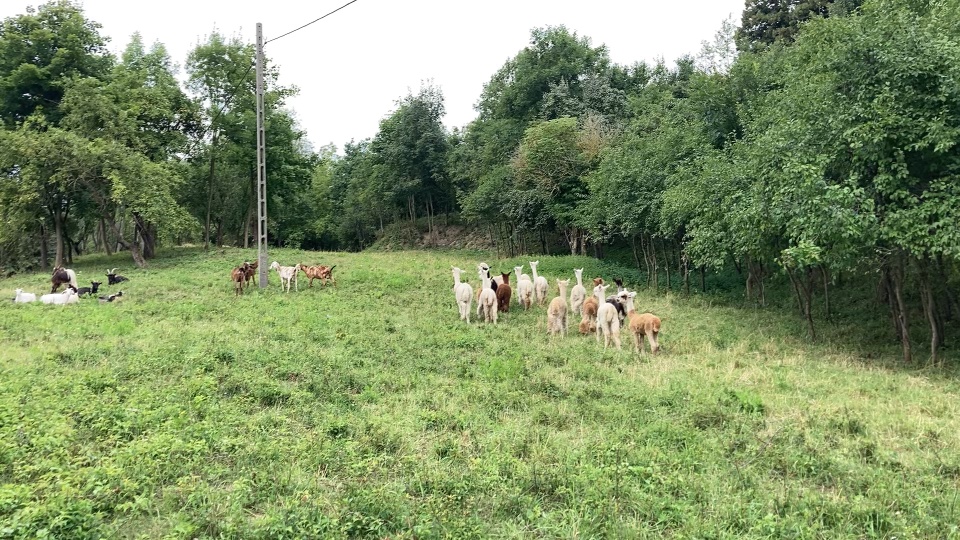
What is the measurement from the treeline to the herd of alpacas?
3.07 metres

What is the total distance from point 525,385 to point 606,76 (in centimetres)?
2972

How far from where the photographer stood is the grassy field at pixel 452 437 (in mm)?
4191

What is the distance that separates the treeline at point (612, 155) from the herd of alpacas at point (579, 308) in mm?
3073

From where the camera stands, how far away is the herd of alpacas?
10.8 metres

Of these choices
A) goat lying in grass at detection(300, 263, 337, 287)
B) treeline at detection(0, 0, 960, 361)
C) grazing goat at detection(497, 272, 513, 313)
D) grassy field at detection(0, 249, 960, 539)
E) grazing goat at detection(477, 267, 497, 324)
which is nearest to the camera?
grassy field at detection(0, 249, 960, 539)

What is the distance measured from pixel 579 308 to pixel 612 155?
34.9ft

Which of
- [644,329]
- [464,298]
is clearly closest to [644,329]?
[644,329]

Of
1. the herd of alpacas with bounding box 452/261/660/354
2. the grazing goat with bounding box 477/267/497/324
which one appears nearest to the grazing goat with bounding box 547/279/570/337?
the herd of alpacas with bounding box 452/261/660/354

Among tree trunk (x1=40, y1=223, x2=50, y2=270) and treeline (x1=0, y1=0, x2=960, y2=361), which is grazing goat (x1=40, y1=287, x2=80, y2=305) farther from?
tree trunk (x1=40, y1=223, x2=50, y2=270)

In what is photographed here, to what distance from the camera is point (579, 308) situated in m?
14.9

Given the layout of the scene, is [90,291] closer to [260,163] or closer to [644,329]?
[260,163]

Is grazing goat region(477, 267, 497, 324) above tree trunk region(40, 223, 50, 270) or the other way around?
the other way around

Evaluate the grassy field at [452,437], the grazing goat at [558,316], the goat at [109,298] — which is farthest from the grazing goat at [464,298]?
the goat at [109,298]

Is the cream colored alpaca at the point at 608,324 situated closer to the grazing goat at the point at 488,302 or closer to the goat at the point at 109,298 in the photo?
the grazing goat at the point at 488,302
